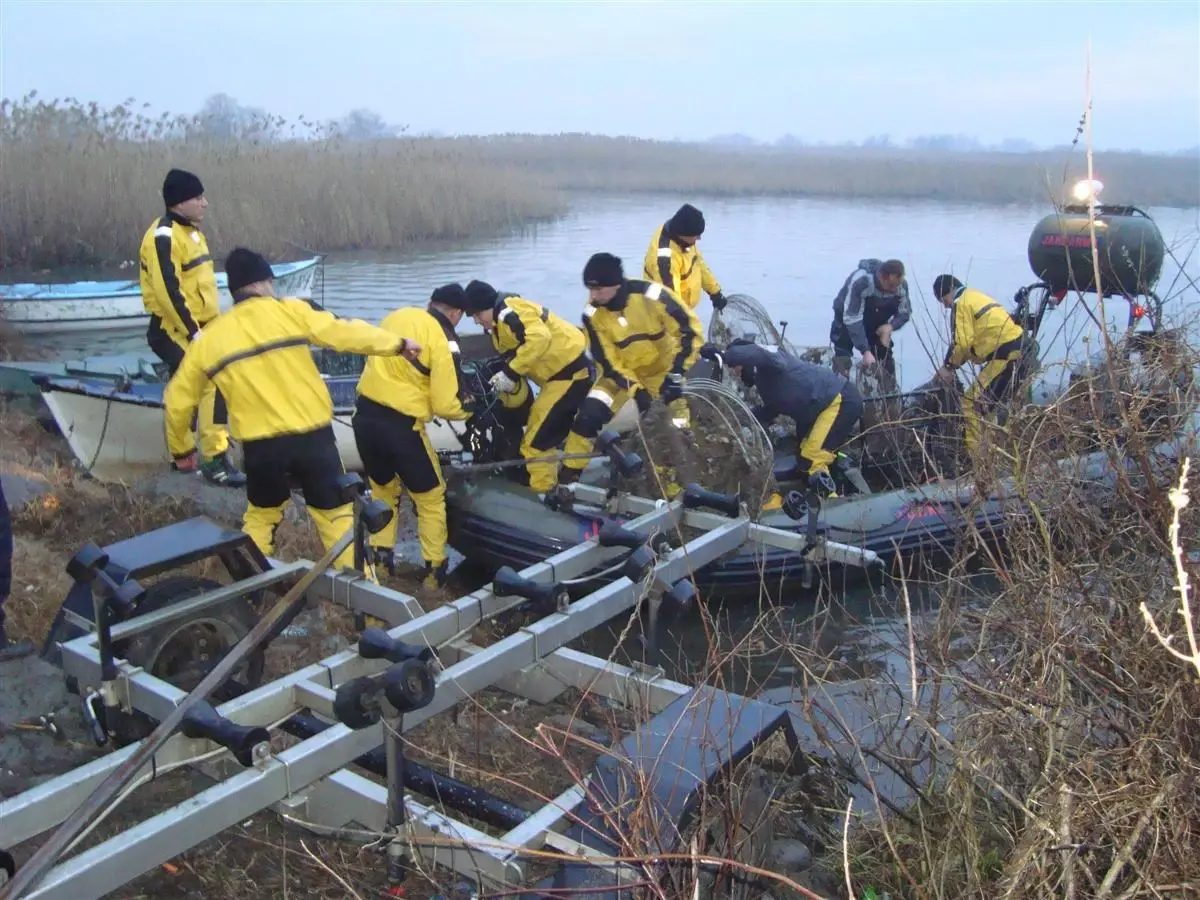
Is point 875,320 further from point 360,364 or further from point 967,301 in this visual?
point 360,364

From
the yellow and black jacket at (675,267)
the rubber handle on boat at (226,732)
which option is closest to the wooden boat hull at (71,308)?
the yellow and black jacket at (675,267)

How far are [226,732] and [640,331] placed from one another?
4.41m

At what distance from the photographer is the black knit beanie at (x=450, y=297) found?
5445 millimetres

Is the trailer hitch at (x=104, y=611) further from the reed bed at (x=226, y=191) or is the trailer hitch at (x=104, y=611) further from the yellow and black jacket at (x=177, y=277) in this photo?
the reed bed at (x=226, y=191)

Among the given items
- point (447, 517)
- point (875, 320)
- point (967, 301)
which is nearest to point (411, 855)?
point (447, 517)

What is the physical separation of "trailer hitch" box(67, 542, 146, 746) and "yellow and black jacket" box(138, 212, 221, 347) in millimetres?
3634

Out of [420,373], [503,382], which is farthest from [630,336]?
[420,373]

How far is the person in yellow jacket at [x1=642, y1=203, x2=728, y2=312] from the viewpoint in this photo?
296 inches

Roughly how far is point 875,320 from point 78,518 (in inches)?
231

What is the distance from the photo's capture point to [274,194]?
1752 cm

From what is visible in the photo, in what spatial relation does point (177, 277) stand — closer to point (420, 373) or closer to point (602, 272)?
point (420, 373)

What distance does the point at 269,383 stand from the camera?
15.0 ft

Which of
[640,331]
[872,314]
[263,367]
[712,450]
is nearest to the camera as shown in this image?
[263,367]

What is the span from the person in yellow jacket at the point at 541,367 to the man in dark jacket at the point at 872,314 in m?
2.65
